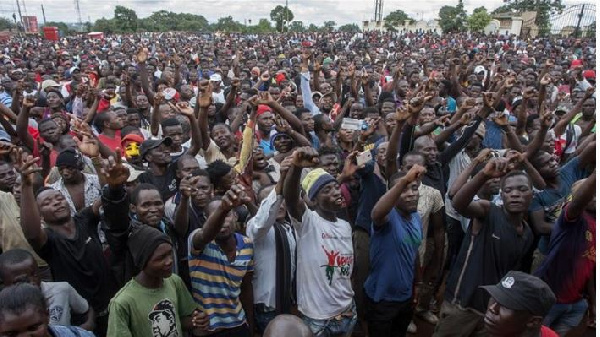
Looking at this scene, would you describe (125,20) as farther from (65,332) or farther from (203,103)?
(65,332)

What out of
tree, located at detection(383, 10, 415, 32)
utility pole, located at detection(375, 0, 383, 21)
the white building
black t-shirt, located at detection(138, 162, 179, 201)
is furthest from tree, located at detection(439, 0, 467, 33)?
black t-shirt, located at detection(138, 162, 179, 201)

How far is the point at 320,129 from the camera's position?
5535 mm

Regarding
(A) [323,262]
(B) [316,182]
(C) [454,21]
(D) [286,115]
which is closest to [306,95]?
(D) [286,115]

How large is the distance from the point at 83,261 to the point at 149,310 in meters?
0.70

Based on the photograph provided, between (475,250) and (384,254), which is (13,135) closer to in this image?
(384,254)

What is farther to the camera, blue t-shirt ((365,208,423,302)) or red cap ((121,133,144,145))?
red cap ((121,133,144,145))

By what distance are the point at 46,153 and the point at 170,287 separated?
2.67 meters

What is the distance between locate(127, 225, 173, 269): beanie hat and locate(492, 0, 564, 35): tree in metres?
35.3

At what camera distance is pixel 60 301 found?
242 centimetres

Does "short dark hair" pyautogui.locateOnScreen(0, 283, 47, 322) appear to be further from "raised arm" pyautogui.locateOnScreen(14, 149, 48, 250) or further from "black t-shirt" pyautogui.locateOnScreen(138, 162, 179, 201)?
"black t-shirt" pyautogui.locateOnScreen(138, 162, 179, 201)

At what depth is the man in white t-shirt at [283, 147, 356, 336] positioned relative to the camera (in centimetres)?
281

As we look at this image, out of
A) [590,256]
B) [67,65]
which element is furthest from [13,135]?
[67,65]

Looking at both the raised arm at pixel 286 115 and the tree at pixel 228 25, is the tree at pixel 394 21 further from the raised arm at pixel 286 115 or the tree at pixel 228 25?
the raised arm at pixel 286 115

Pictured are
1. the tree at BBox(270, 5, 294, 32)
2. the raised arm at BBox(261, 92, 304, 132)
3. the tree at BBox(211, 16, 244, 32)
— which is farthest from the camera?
the tree at BBox(211, 16, 244, 32)
